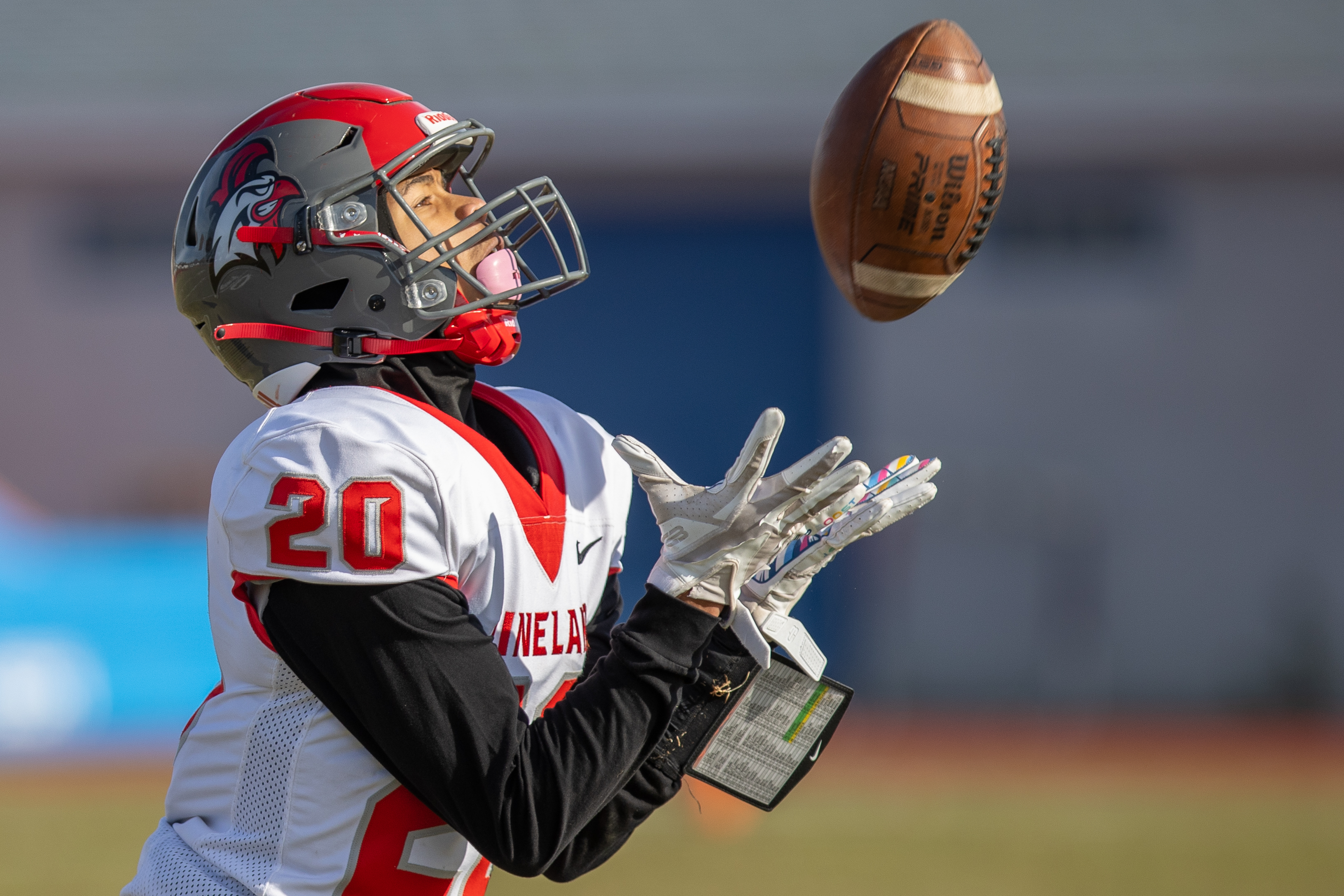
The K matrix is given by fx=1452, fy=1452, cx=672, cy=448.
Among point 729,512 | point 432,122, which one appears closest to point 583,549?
point 729,512

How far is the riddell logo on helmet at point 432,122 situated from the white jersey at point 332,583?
0.43 m

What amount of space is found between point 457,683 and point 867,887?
455 cm

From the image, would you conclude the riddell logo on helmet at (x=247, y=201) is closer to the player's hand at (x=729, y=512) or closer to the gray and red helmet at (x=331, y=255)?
the gray and red helmet at (x=331, y=255)

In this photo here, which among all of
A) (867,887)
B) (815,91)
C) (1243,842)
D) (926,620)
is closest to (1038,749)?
(926,620)

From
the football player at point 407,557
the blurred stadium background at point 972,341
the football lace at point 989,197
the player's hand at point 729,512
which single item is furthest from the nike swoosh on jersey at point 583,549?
the blurred stadium background at point 972,341

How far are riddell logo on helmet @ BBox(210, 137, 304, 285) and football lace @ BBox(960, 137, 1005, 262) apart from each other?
1087 mm

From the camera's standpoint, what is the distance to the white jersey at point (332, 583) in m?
1.68

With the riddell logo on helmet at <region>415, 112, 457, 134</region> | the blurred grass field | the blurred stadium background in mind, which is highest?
the riddell logo on helmet at <region>415, 112, 457, 134</region>

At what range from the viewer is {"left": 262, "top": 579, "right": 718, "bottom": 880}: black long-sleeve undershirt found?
1.66 metres

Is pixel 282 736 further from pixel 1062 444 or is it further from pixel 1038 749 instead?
pixel 1062 444

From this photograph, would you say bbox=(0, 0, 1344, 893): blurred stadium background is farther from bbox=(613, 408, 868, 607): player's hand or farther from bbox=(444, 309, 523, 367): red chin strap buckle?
bbox=(613, 408, 868, 607): player's hand

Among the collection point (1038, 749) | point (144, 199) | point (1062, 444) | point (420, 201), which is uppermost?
point (420, 201)

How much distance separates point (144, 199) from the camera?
12055mm

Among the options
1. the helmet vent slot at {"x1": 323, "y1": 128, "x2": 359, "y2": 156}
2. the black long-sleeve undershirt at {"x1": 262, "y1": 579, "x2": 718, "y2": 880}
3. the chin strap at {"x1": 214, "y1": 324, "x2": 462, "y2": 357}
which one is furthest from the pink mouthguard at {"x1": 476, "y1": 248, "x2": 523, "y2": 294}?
the black long-sleeve undershirt at {"x1": 262, "y1": 579, "x2": 718, "y2": 880}
